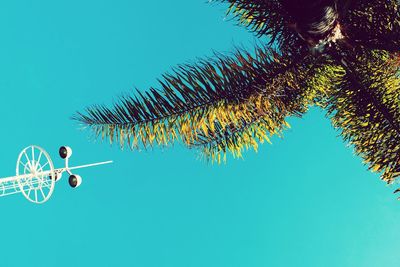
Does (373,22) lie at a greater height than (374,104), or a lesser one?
greater

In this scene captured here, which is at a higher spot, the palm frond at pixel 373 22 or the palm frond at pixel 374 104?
the palm frond at pixel 373 22

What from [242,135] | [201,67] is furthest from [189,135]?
[242,135]

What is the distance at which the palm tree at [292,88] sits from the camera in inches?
200

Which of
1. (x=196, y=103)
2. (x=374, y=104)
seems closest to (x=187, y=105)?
(x=196, y=103)

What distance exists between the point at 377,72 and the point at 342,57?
1.98 ft

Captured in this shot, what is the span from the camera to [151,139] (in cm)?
525

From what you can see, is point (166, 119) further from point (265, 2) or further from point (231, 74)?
point (265, 2)

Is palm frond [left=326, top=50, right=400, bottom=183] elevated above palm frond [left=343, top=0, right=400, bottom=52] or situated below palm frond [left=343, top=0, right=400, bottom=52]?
below

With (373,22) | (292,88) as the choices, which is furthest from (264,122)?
(373,22)

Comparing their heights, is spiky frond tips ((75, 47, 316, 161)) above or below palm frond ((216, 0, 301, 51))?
below

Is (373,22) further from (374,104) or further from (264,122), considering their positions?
(264,122)

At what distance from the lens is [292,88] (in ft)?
20.8

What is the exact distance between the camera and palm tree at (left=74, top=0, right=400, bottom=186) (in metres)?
5.08

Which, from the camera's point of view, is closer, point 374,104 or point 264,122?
point 374,104
